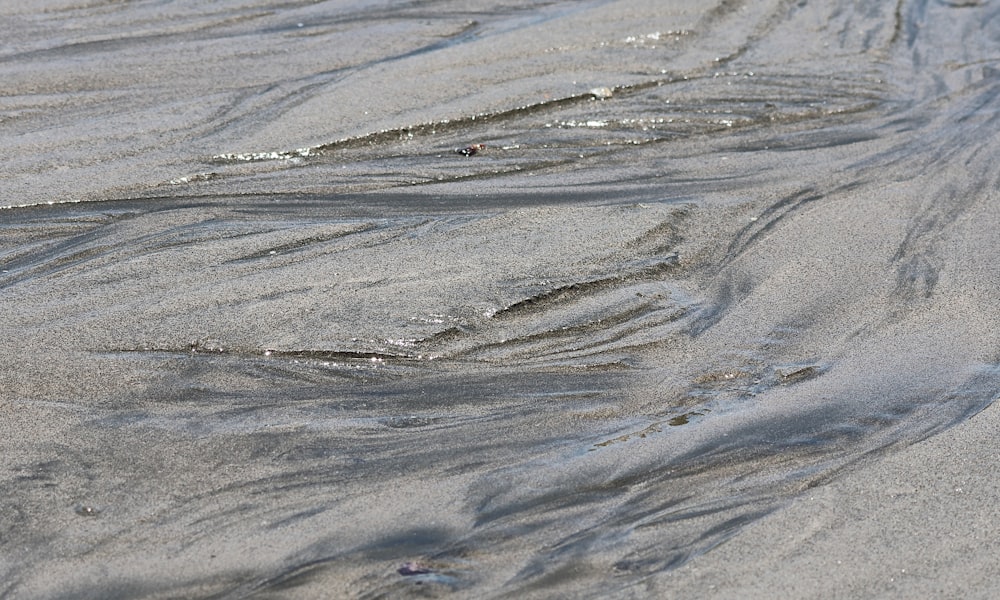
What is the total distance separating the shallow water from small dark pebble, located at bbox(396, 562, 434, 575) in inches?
0.4

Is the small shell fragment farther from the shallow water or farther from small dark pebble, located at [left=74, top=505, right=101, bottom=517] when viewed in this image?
small dark pebble, located at [left=74, top=505, right=101, bottom=517]

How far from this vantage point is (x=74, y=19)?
5.69 m

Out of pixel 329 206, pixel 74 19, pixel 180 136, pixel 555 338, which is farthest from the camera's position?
pixel 74 19

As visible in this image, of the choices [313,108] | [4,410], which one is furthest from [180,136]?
[4,410]

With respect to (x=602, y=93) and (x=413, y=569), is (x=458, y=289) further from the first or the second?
(x=602, y=93)

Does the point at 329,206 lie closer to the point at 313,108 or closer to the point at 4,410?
the point at 313,108

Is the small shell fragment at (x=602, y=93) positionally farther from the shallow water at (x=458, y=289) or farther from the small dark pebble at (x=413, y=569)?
the small dark pebble at (x=413, y=569)

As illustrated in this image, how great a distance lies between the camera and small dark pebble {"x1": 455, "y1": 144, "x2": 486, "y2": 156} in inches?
177

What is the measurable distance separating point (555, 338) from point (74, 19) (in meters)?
3.78

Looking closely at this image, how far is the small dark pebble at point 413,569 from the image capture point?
2.30 meters

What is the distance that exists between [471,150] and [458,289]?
122cm

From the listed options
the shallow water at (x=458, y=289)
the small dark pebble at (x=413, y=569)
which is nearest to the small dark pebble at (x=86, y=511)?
the shallow water at (x=458, y=289)

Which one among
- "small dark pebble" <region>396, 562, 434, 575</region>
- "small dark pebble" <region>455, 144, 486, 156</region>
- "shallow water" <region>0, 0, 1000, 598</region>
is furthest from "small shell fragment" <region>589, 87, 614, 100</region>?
"small dark pebble" <region>396, 562, 434, 575</region>

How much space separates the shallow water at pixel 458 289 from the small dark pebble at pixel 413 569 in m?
0.01
